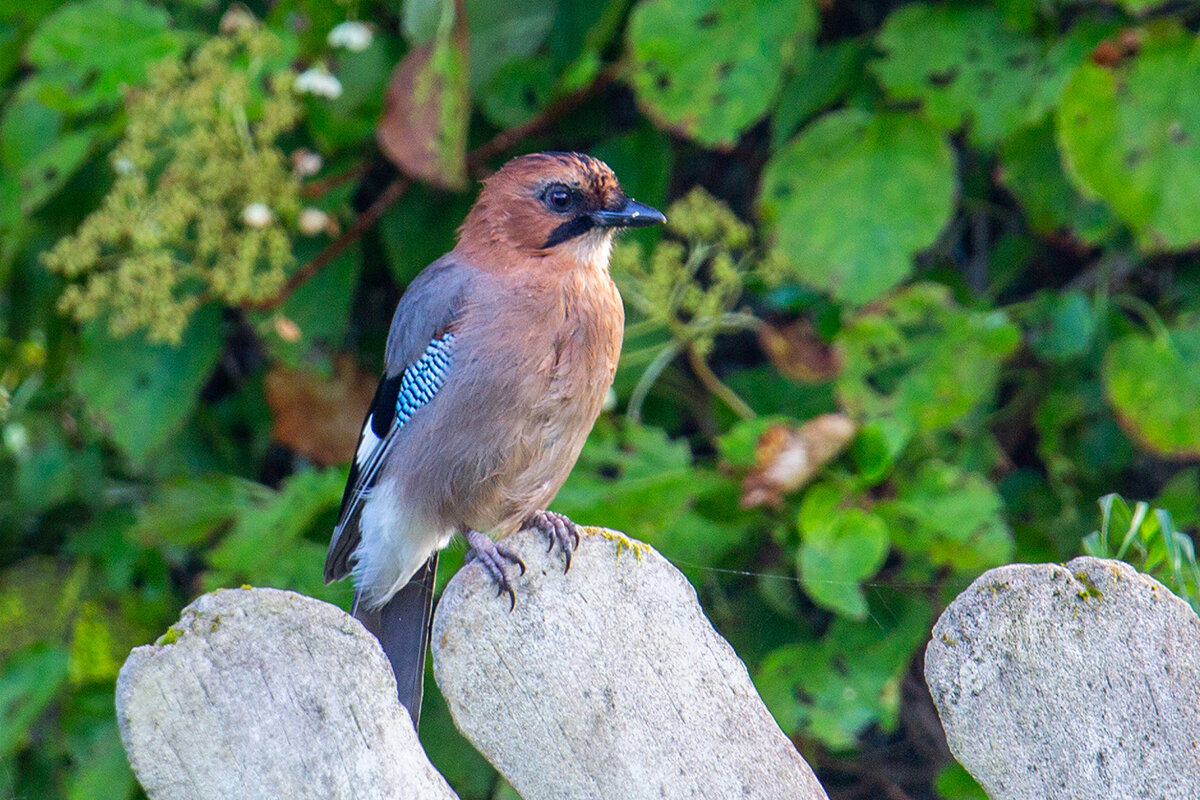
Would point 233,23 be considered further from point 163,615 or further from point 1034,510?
point 1034,510

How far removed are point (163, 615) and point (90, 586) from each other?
264 millimetres

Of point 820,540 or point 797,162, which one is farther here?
point 797,162

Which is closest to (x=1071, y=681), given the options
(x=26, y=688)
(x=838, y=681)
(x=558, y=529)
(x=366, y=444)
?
(x=558, y=529)

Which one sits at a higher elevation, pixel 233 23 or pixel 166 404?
pixel 233 23

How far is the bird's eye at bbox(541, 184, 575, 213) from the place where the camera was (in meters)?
2.32

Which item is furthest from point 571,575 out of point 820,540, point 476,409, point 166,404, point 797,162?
point 166,404

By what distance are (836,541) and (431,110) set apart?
1136 mm

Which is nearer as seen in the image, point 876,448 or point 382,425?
point 382,425

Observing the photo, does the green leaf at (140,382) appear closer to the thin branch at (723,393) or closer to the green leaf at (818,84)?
the thin branch at (723,393)

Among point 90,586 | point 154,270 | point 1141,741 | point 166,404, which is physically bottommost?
point 90,586

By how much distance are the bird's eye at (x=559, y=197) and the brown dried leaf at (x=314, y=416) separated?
0.97m

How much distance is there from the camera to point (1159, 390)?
105 inches

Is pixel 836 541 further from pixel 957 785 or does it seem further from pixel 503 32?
pixel 503 32

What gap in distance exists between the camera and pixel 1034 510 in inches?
119
